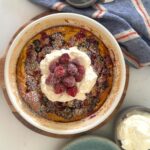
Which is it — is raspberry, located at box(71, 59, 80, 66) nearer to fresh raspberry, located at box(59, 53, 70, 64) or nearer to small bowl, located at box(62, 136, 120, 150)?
fresh raspberry, located at box(59, 53, 70, 64)

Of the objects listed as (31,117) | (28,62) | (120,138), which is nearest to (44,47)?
(28,62)

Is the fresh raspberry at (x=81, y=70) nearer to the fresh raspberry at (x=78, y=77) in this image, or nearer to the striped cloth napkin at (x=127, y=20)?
the fresh raspberry at (x=78, y=77)

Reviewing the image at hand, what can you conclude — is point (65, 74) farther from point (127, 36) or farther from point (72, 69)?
point (127, 36)

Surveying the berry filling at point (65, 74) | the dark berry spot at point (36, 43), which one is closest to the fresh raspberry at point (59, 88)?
the berry filling at point (65, 74)

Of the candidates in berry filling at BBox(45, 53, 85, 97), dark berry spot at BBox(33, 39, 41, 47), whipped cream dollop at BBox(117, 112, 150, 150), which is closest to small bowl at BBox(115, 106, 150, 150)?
whipped cream dollop at BBox(117, 112, 150, 150)

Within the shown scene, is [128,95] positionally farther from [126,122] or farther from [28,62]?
[28,62]
